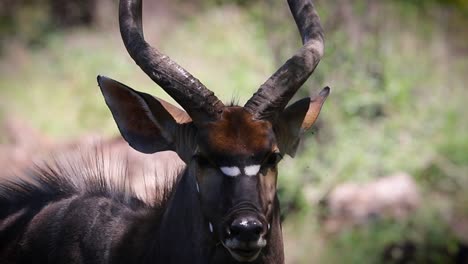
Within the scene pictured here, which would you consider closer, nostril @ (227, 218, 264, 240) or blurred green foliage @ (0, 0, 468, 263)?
nostril @ (227, 218, 264, 240)

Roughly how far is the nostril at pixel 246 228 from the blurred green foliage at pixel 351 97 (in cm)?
473

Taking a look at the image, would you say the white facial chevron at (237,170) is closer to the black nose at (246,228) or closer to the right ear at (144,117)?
the black nose at (246,228)

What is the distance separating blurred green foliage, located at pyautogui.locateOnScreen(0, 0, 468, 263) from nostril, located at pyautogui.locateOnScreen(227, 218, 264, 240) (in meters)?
4.73

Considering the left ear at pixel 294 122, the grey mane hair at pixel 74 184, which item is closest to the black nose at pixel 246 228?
the left ear at pixel 294 122

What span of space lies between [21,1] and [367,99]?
12781mm

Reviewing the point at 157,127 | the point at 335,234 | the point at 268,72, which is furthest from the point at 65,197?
the point at 268,72

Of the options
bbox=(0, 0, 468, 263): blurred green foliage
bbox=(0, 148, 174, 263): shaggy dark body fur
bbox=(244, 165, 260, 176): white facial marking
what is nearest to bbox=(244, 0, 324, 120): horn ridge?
bbox=(244, 165, 260, 176): white facial marking

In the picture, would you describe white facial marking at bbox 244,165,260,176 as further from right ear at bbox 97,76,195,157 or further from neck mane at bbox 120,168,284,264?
right ear at bbox 97,76,195,157

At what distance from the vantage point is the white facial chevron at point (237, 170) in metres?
5.41

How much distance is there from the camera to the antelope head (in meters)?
5.38

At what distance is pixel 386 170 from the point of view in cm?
1319

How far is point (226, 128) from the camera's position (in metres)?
5.56

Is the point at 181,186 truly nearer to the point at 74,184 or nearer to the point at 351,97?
the point at 74,184

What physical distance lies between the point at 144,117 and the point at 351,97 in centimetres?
827
